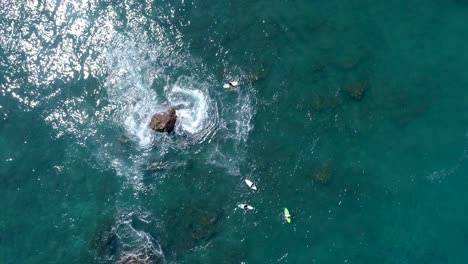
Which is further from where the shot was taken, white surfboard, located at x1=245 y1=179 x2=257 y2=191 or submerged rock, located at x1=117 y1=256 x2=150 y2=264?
white surfboard, located at x1=245 y1=179 x2=257 y2=191

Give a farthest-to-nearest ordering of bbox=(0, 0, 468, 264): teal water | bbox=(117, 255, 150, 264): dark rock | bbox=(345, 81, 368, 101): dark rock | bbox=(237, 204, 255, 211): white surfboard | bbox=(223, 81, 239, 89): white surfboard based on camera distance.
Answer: bbox=(345, 81, 368, 101): dark rock < bbox=(223, 81, 239, 89): white surfboard < bbox=(237, 204, 255, 211): white surfboard < bbox=(0, 0, 468, 264): teal water < bbox=(117, 255, 150, 264): dark rock

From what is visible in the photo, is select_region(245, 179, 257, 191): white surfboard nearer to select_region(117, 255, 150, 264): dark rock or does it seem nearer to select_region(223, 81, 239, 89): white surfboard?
select_region(223, 81, 239, 89): white surfboard

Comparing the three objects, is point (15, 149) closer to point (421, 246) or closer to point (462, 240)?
point (421, 246)

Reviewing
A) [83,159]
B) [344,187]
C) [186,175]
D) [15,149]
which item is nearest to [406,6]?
[344,187]

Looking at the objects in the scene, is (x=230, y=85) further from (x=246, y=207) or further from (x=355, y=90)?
(x=355, y=90)

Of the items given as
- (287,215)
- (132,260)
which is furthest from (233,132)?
(132,260)

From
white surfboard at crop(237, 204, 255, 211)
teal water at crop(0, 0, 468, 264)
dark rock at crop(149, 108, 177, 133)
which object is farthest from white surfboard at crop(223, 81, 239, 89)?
white surfboard at crop(237, 204, 255, 211)

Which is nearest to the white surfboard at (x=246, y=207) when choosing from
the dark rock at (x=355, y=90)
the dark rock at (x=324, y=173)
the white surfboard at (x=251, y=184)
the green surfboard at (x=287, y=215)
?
the white surfboard at (x=251, y=184)

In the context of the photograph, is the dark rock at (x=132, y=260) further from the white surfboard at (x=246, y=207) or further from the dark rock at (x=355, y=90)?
the dark rock at (x=355, y=90)
